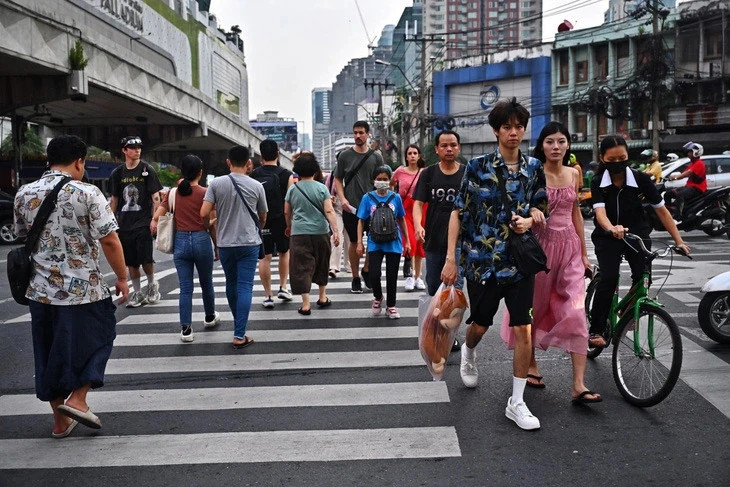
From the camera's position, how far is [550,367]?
19.3ft

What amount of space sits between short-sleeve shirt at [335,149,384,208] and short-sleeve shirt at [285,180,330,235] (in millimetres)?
1747

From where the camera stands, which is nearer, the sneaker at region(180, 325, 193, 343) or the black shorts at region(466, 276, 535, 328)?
the black shorts at region(466, 276, 535, 328)

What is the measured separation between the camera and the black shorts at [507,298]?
4578 mm

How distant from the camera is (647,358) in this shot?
4848 millimetres

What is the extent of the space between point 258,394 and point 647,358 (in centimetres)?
250

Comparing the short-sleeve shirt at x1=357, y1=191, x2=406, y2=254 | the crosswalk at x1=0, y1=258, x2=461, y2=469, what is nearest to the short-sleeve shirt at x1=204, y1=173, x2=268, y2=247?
the crosswalk at x1=0, y1=258, x2=461, y2=469

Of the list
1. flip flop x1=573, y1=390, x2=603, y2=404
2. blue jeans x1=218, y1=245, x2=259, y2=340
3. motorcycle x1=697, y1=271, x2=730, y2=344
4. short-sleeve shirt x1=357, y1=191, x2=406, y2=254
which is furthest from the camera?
short-sleeve shirt x1=357, y1=191, x2=406, y2=254

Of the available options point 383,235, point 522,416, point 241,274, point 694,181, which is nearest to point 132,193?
point 241,274

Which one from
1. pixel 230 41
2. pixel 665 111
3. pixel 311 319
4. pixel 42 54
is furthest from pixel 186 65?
pixel 311 319

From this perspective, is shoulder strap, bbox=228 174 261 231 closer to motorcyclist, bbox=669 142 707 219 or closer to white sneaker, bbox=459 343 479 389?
white sneaker, bbox=459 343 479 389

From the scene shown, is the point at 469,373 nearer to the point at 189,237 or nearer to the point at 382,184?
the point at 189,237

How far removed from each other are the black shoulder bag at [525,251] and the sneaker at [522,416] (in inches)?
29.8

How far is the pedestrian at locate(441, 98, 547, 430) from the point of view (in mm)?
4562

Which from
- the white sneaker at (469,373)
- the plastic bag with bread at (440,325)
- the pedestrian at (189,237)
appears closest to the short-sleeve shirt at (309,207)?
the pedestrian at (189,237)
